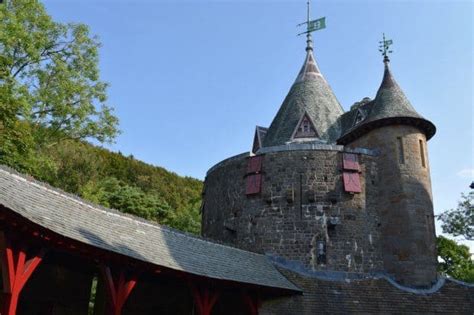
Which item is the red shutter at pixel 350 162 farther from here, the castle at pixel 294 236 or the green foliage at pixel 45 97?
the green foliage at pixel 45 97

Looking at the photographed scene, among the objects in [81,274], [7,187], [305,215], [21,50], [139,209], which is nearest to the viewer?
[7,187]

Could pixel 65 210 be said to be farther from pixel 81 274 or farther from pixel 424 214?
pixel 424 214

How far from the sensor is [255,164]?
21.0m

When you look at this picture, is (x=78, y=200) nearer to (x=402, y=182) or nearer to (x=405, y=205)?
(x=405, y=205)

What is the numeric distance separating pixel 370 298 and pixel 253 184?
241 inches

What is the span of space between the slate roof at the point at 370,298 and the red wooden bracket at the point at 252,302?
0.47 meters

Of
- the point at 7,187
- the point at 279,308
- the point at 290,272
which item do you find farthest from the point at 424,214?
the point at 7,187

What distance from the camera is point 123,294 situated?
12227 millimetres

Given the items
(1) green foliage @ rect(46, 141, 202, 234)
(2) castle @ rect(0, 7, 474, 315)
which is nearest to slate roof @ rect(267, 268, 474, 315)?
(2) castle @ rect(0, 7, 474, 315)

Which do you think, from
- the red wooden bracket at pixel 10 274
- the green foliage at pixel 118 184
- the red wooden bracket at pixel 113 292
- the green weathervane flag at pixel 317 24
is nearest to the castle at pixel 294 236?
the red wooden bracket at pixel 113 292

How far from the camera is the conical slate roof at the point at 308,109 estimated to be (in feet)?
78.7

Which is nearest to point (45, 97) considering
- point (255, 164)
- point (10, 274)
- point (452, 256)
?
point (255, 164)

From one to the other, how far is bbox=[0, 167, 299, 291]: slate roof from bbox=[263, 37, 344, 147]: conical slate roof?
716cm

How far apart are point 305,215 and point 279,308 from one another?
4159 mm
